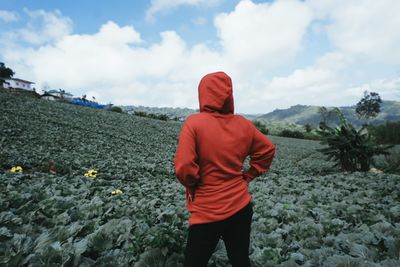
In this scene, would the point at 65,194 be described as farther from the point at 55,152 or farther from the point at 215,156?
the point at 55,152

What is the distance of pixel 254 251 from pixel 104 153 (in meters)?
12.4

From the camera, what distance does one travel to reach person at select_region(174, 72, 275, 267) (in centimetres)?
226

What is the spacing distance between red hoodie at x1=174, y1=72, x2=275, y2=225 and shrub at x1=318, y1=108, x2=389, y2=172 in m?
10.4

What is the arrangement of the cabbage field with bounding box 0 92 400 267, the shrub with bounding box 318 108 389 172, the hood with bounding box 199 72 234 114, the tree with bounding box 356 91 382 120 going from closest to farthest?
the hood with bounding box 199 72 234 114, the cabbage field with bounding box 0 92 400 267, the shrub with bounding box 318 108 389 172, the tree with bounding box 356 91 382 120

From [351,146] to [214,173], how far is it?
10678 millimetres

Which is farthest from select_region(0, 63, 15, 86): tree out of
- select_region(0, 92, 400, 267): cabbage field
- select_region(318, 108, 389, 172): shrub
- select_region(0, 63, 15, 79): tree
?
select_region(318, 108, 389, 172): shrub

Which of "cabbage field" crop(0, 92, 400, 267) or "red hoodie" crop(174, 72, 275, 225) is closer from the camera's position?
"red hoodie" crop(174, 72, 275, 225)

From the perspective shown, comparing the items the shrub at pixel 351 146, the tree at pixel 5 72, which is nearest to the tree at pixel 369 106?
the shrub at pixel 351 146

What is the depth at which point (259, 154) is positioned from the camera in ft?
8.92

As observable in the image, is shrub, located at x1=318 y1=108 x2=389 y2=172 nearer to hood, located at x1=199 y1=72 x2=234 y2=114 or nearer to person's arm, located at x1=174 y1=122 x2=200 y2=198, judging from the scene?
hood, located at x1=199 y1=72 x2=234 y2=114

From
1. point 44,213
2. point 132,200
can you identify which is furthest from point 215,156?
point 132,200

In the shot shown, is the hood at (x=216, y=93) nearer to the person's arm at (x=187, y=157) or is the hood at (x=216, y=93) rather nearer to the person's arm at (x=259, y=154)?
the person's arm at (x=187, y=157)

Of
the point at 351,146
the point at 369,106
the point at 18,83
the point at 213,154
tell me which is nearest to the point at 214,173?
the point at 213,154

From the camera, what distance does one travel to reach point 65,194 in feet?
19.3
